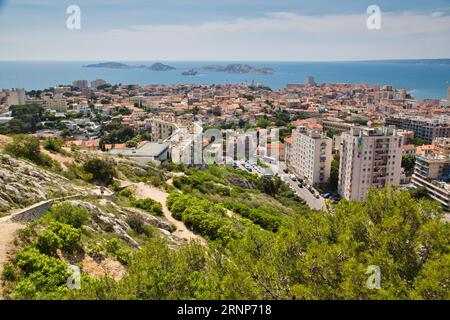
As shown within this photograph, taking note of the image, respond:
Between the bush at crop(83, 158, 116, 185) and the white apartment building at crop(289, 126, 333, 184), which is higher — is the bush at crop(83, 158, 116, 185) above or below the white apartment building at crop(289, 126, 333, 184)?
above

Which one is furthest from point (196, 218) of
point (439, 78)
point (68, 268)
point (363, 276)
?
point (439, 78)

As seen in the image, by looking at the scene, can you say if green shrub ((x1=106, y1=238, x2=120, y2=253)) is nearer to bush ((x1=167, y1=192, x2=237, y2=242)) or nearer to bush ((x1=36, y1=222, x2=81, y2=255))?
bush ((x1=36, y1=222, x2=81, y2=255))

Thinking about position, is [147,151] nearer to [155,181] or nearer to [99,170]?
[155,181]

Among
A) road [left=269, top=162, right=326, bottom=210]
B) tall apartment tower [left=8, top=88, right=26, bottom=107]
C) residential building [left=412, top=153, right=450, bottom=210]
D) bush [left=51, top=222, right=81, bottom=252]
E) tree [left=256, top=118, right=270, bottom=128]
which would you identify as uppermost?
tall apartment tower [left=8, top=88, right=26, bottom=107]

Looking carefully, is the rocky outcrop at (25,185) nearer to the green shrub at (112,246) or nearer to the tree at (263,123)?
the green shrub at (112,246)

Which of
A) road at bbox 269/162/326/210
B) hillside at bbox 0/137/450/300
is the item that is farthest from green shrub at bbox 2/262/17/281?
road at bbox 269/162/326/210

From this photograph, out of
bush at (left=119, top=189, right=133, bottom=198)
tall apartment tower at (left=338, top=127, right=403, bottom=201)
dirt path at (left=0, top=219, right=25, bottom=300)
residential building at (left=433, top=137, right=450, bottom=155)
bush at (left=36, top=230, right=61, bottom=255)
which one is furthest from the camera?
residential building at (left=433, top=137, right=450, bottom=155)

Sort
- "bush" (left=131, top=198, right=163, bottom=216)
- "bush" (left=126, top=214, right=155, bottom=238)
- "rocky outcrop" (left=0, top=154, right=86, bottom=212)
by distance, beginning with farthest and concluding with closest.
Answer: "bush" (left=131, top=198, right=163, bottom=216), "bush" (left=126, top=214, right=155, bottom=238), "rocky outcrop" (left=0, top=154, right=86, bottom=212)

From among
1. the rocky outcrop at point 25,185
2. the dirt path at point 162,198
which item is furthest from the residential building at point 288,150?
the rocky outcrop at point 25,185
